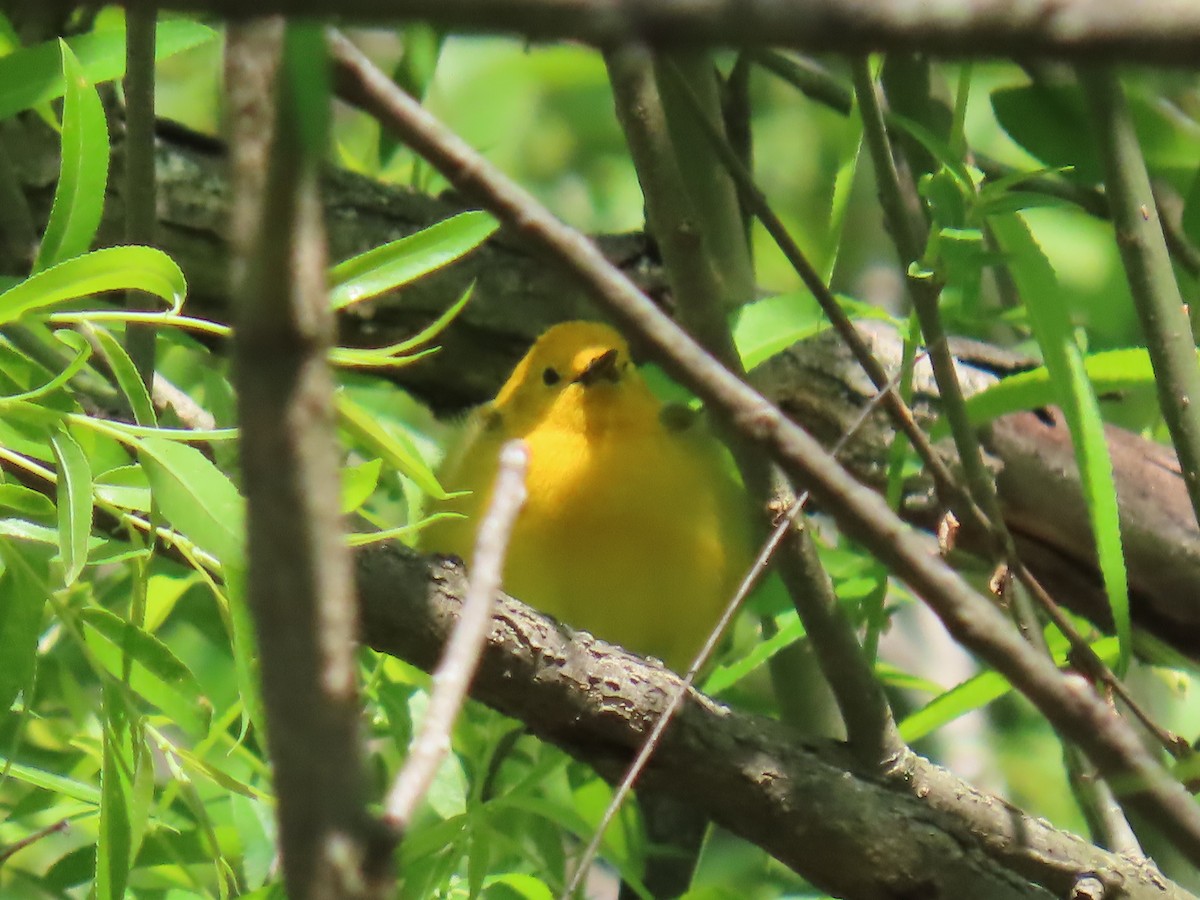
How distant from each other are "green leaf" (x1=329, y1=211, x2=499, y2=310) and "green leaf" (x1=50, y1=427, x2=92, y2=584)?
13.2 inches

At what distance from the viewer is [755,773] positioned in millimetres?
1830

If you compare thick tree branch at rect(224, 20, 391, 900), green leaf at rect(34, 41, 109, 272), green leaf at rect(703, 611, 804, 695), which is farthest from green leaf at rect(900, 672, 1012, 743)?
thick tree branch at rect(224, 20, 391, 900)

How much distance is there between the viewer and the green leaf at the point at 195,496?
151 centimetres

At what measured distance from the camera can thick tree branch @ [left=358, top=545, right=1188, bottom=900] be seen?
172 cm

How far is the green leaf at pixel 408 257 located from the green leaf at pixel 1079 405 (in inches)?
25.5

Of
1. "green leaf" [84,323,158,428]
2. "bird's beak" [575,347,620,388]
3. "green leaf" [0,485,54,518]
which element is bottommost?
"bird's beak" [575,347,620,388]

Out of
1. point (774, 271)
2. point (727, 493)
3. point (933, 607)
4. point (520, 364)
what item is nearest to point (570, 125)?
point (774, 271)

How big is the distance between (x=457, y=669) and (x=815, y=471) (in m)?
0.28

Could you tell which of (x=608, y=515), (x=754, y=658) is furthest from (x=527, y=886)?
(x=608, y=515)

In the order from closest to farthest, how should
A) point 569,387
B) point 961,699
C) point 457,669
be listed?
1. point 457,669
2. point 961,699
3. point 569,387

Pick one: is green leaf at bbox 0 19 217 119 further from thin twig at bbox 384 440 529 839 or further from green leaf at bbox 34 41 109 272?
thin twig at bbox 384 440 529 839

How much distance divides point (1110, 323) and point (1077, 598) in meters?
0.71

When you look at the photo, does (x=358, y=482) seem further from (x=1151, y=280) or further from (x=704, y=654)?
(x=1151, y=280)

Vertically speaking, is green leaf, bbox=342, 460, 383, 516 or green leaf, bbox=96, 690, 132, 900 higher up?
green leaf, bbox=342, 460, 383, 516
